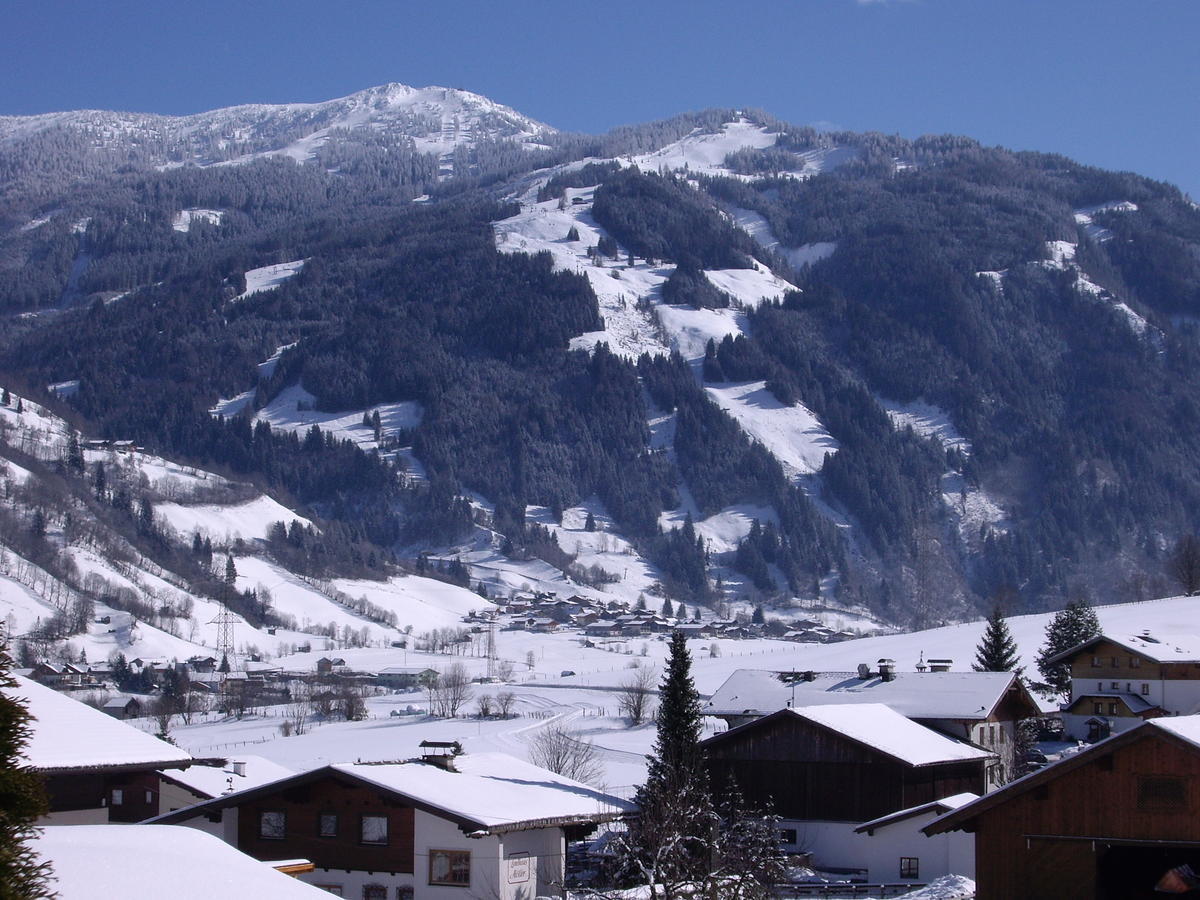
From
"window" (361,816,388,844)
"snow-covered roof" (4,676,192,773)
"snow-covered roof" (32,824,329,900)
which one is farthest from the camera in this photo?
"window" (361,816,388,844)

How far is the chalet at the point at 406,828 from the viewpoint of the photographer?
32969 mm

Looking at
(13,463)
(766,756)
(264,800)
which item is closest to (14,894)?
(264,800)

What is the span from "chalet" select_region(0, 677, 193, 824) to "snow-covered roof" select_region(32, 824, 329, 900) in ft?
39.0

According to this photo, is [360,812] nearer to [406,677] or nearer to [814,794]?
[814,794]

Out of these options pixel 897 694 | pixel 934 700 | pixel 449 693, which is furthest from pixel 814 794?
pixel 449 693

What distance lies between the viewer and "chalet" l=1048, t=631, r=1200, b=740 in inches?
2559

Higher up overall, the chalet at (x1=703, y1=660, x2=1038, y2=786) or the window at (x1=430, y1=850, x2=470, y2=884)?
the chalet at (x1=703, y1=660, x2=1038, y2=786)

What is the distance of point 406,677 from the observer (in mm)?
132875

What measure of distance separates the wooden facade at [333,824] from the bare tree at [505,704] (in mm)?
62940

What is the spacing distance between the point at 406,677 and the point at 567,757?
6986 cm

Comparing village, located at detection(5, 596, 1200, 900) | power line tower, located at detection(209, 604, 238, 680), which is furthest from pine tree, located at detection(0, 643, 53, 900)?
power line tower, located at detection(209, 604, 238, 680)

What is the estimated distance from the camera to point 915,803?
46.5m

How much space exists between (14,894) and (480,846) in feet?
→ 72.8

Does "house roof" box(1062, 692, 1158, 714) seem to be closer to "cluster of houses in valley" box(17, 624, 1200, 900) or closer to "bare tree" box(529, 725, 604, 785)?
"cluster of houses in valley" box(17, 624, 1200, 900)
